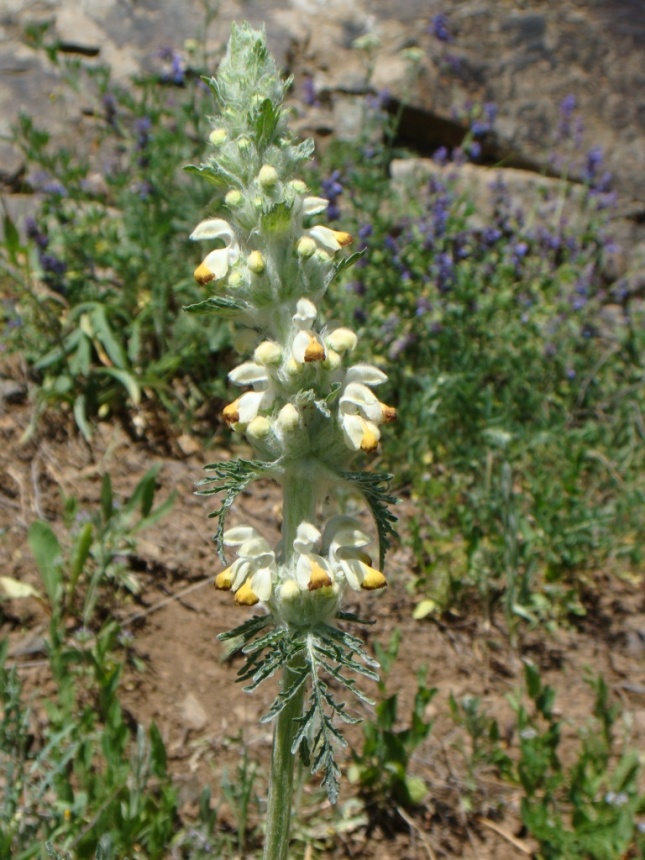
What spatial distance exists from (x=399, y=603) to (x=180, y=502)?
1.14 metres

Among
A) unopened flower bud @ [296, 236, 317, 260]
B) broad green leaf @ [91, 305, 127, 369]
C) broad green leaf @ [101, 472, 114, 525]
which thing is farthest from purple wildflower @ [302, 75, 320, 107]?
unopened flower bud @ [296, 236, 317, 260]

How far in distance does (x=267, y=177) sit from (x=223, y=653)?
2292mm

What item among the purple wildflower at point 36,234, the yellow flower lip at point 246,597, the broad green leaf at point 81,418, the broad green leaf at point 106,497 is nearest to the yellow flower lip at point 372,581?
the yellow flower lip at point 246,597

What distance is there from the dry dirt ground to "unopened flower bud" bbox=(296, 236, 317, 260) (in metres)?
1.34

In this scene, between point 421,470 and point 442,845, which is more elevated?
point 421,470

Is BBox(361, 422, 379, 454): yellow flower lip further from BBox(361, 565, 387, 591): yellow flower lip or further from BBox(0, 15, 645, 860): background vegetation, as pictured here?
BBox(0, 15, 645, 860): background vegetation

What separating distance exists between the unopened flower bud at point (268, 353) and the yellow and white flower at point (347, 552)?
16.9 inches

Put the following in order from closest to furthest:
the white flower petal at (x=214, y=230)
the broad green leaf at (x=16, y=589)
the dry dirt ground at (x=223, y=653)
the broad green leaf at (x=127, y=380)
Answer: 1. the white flower petal at (x=214, y=230)
2. the dry dirt ground at (x=223, y=653)
3. the broad green leaf at (x=16, y=589)
4. the broad green leaf at (x=127, y=380)

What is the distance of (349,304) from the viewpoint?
458cm

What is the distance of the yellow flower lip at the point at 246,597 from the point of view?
195 centimetres

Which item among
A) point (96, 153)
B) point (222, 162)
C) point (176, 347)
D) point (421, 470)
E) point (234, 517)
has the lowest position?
point (222, 162)

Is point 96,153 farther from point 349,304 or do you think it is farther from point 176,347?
point 349,304

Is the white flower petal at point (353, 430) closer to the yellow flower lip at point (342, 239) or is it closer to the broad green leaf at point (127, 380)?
the yellow flower lip at point (342, 239)

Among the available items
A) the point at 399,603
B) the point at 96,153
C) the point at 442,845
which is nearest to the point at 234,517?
the point at 399,603
